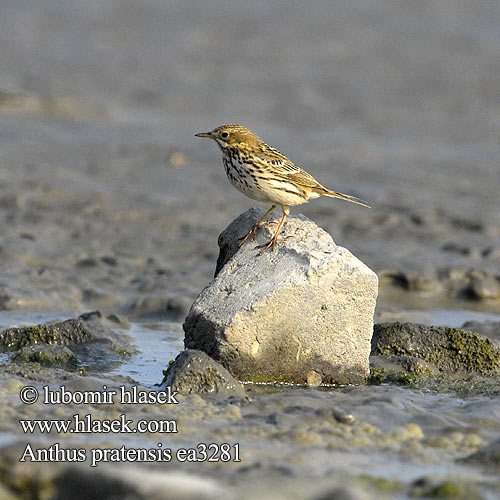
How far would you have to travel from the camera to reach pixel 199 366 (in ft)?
22.2

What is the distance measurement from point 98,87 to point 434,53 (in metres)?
7.89

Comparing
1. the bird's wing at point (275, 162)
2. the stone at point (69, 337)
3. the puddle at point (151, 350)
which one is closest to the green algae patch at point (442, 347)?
the bird's wing at point (275, 162)

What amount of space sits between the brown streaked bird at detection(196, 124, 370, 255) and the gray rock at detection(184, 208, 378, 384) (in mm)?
667

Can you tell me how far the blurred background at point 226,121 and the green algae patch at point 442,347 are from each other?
10.4 ft

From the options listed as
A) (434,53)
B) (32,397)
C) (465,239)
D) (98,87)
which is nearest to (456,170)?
(465,239)

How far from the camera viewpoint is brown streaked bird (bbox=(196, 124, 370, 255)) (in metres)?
8.05

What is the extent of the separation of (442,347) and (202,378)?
2365mm

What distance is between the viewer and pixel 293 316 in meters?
7.14

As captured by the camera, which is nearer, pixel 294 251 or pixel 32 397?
pixel 32 397

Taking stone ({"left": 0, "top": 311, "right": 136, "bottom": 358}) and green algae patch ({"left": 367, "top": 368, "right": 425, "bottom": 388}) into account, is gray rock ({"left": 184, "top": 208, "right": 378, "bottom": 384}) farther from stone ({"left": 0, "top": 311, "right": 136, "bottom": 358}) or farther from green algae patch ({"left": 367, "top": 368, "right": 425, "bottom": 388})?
stone ({"left": 0, "top": 311, "right": 136, "bottom": 358})

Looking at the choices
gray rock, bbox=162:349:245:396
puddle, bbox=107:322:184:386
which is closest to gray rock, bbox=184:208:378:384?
gray rock, bbox=162:349:245:396

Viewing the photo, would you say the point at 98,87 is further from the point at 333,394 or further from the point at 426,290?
the point at 333,394

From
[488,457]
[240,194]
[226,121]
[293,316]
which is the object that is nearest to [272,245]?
[293,316]

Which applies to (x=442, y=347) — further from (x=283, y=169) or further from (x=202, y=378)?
(x=202, y=378)
